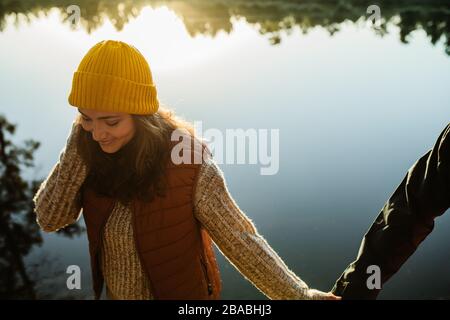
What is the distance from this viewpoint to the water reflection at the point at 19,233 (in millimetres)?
4035

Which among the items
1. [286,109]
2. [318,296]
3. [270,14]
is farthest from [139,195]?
[270,14]

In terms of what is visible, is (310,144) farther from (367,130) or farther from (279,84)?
(279,84)

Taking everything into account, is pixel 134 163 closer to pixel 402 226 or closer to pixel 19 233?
pixel 402 226

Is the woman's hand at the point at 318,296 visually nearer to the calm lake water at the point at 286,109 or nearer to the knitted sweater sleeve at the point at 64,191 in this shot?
the knitted sweater sleeve at the point at 64,191

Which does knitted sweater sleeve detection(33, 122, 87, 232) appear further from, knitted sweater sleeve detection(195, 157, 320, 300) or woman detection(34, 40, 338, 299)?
knitted sweater sleeve detection(195, 157, 320, 300)

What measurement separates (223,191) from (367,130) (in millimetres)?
4433

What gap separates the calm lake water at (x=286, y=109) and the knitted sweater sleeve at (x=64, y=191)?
2111 mm

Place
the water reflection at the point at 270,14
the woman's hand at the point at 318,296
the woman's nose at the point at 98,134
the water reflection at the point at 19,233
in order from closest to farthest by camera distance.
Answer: the woman's nose at the point at 98,134, the woman's hand at the point at 318,296, the water reflection at the point at 19,233, the water reflection at the point at 270,14

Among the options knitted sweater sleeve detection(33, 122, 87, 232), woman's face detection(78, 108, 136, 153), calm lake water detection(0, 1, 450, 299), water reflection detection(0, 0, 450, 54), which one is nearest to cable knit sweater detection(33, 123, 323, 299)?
knitted sweater sleeve detection(33, 122, 87, 232)

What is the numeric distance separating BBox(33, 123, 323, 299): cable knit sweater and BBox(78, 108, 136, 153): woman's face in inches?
4.4

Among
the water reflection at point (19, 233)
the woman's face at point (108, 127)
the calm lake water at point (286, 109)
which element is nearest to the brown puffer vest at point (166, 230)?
the woman's face at point (108, 127)

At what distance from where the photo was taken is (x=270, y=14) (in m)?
7.13

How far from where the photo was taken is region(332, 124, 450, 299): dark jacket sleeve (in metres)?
1.53
